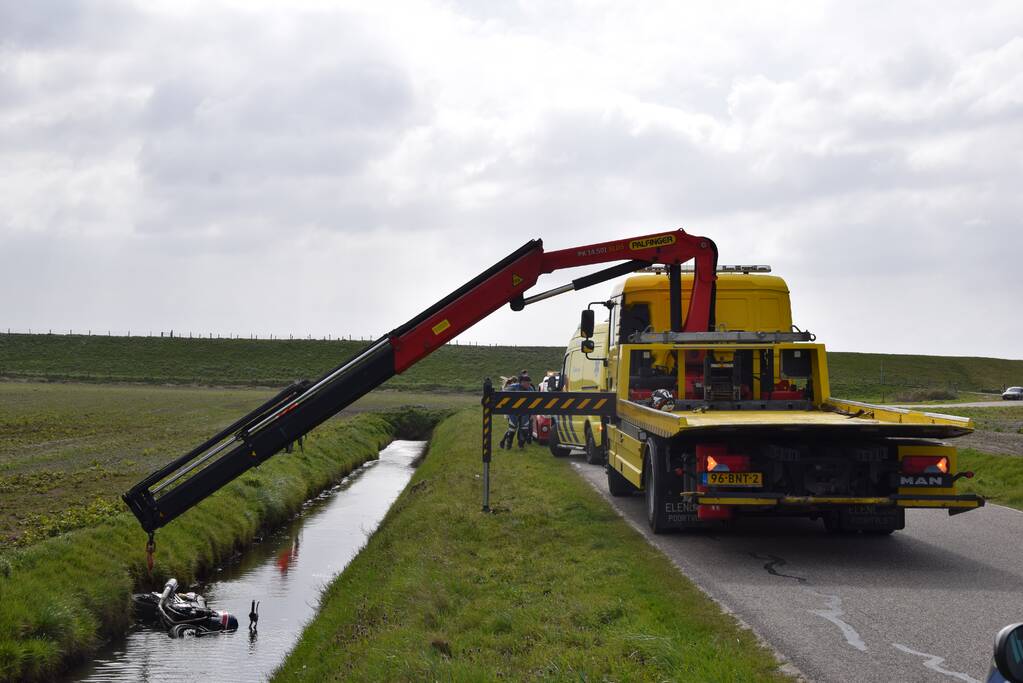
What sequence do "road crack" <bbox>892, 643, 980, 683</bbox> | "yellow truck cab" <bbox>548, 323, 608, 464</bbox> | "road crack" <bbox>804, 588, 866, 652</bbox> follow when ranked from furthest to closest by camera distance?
"yellow truck cab" <bbox>548, 323, 608, 464</bbox>, "road crack" <bbox>804, 588, 866, 652</bbox>, "road crack" <bbox>892, 643, 980, 683</bbox>

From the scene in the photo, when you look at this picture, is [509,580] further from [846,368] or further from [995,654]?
[846,368]

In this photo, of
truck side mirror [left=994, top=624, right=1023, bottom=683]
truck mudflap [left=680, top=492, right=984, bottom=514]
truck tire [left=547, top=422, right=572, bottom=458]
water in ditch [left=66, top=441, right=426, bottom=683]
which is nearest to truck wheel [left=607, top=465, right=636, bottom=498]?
water in ditch [left=66, top=441, right=426, bottom=683]

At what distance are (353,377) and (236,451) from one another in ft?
5.54

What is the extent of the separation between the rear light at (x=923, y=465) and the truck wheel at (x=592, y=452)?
491 inches

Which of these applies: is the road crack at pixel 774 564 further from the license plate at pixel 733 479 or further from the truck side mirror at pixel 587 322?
the truck side mirror at pixel 587 322

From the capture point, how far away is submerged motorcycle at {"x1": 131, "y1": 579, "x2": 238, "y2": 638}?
40.3 ft

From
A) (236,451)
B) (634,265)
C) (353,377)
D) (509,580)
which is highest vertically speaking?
(634,265)

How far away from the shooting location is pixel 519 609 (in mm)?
8844

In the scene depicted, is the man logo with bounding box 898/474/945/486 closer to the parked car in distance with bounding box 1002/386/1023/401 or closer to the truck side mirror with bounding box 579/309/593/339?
the truck side mirror with bounding box 579/309/593/339

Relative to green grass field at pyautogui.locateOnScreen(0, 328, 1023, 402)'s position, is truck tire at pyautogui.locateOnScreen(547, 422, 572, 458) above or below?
below

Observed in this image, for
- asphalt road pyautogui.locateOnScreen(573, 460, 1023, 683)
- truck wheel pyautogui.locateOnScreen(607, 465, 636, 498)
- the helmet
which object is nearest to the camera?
asphalt road pyautogui.locateOnScreen(573, 460, 1023, 683)

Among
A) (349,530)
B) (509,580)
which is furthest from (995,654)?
(349,530)

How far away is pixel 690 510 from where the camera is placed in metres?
12.4

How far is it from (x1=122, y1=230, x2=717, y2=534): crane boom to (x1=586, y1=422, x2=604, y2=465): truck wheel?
9062mm
